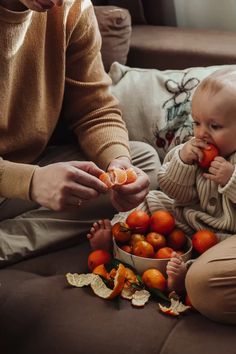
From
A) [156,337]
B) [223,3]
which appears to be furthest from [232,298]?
[223,3]

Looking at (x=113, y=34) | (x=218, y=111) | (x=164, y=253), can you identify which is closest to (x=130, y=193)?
(x=164, y=253)

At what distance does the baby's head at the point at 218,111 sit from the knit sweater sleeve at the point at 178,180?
0.28ft

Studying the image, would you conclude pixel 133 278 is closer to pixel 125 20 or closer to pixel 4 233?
pixel 4 233

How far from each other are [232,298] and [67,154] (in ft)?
2.14

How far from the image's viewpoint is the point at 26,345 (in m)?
1.29

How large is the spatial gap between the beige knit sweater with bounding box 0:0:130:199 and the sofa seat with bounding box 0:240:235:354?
0.73 ft

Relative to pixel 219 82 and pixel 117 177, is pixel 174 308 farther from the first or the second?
pixel 219 82

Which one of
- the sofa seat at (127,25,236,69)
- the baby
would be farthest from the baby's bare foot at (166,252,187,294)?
the sofa seat at (127,25,236,69)

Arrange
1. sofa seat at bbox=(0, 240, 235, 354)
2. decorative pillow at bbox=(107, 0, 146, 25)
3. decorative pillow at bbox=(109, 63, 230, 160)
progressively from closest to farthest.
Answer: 1. sofa seat at bbox=(0, 240, 235, 354)
2. decorative pillow at bbox=(109, 63, 230, 160)
3. decorative pillow at bbox=(107, 0, 146, 25)

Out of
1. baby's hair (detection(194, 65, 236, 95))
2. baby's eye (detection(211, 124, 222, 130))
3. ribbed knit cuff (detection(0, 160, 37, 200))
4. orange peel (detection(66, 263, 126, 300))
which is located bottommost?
orange peel (detection(66, 263, 126, 300))

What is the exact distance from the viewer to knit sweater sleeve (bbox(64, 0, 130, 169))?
163 centimetres

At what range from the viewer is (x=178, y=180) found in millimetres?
1497

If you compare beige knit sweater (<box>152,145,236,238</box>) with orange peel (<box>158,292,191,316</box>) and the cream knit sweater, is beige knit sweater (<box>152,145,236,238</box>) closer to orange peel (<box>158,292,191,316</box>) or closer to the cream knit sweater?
the cream knit sweater

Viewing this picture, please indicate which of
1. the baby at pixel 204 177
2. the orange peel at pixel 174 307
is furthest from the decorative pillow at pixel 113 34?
the orange peel at pixel 174 307
